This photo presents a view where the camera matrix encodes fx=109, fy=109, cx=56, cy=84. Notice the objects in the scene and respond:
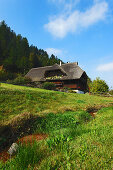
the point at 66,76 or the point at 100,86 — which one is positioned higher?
the point at 66,76

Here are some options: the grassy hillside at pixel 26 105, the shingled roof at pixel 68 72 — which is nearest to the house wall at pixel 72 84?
the shingled roof at pixel 68 72

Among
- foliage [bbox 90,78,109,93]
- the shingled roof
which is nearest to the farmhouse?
the shingled roof

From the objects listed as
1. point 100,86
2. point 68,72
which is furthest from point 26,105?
point 68,72

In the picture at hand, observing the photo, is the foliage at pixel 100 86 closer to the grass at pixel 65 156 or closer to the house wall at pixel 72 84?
the house wall at pixel 72 84

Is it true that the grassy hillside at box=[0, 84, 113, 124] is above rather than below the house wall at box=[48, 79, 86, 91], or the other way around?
below

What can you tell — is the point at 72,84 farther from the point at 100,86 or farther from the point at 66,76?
the point at 100,86

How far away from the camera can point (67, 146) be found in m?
2.20

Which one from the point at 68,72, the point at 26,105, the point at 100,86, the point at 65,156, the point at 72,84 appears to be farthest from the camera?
the point at 68,72

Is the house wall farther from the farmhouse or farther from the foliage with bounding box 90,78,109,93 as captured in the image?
the foliage with bounding box 90,78,109,93

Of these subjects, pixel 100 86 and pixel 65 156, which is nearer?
pixel 65 156

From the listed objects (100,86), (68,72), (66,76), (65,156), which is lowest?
A: (65,156)

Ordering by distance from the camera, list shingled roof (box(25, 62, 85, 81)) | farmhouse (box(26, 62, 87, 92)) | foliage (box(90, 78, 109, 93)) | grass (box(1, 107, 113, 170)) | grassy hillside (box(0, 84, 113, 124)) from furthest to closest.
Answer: farmhouse (box(26, 62, 87, 92)), shingled roof (box(25, 62, 85, 81)), foliage (box(90, 78, 109, 93)), grassy hillside (box(0, 84, 113, 124)), grass (box(1, 107, 113, 170))

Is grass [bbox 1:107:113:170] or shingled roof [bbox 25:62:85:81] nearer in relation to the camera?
grass [bbox 1:107:113:170]

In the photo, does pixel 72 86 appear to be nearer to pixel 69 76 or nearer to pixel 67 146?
pixel 69 76
